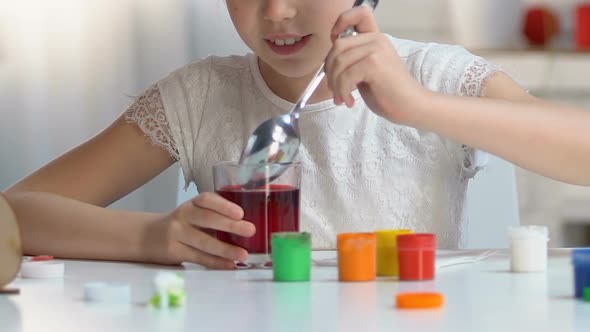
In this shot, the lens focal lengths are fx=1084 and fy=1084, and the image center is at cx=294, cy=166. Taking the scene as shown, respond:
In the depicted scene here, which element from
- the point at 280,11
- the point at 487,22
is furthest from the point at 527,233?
the point at 487,22

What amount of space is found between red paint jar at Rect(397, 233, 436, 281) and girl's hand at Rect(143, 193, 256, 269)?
0.17 m

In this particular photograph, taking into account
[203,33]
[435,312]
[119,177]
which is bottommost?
[435,312]

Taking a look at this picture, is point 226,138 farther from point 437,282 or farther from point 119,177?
point 437,282

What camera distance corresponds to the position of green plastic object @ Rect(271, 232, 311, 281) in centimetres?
98

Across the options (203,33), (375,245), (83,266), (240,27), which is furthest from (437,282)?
(203,33)

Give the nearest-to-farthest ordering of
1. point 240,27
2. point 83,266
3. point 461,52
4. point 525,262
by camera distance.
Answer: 1. point 525,262
2. point 83,266
3. point 240,27
4. point 461,52

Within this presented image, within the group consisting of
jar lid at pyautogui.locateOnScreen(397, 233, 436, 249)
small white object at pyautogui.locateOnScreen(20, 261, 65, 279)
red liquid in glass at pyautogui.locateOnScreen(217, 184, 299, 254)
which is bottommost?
small white object at pyautogui.locateOnScreen(20, 261, 65, 279)

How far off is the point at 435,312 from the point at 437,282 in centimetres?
17

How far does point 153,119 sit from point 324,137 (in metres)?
0.27

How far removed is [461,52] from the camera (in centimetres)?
162

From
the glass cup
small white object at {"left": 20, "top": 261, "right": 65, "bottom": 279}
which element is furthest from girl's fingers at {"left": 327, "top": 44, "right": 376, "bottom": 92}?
small white object at {"left": 20, "top": 261, "right": 65, "bottom": 279}

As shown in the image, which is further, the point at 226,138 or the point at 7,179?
the point at 7,179

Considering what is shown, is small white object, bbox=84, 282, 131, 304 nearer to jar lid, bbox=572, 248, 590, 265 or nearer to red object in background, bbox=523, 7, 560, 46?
jar lid, bbox=572, 248, 590, 265

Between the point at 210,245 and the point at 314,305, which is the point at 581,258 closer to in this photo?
the point at 314,305
